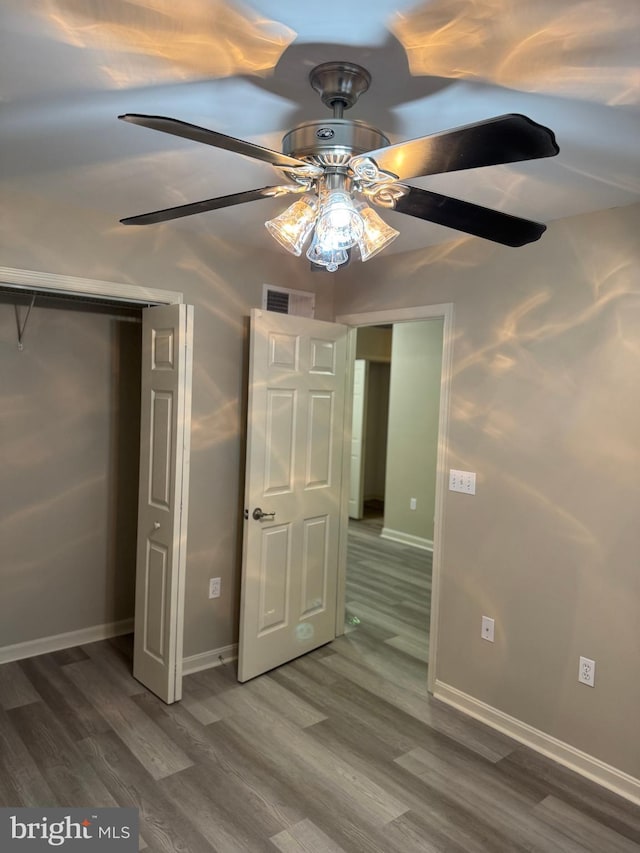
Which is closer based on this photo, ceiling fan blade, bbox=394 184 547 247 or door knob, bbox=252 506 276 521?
ceiling fan blade, bbox=394 184 547 247

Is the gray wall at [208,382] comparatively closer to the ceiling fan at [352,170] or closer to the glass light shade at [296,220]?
the ceiling fan at [352,170]

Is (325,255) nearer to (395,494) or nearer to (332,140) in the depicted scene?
(332,140)

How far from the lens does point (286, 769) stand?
2508 mm

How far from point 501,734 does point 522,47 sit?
282 centimetres

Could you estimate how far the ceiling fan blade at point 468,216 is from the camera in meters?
1.53

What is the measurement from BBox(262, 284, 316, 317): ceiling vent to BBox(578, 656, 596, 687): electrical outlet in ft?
7.79

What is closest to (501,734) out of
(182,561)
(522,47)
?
(182,561)

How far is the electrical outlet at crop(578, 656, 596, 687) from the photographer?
2.56 metres

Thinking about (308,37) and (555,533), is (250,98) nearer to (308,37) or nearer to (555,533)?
(308,37)

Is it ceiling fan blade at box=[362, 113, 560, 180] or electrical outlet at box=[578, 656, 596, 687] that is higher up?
ceiling fan blade at box=[362, 113, 560, 180]

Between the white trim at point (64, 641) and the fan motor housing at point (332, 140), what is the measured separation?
3226mm

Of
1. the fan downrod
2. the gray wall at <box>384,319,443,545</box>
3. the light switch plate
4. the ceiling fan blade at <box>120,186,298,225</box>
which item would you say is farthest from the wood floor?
the gray wall at <box>384,319,443,545</box>

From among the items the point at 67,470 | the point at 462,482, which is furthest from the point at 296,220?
the point at 67,470

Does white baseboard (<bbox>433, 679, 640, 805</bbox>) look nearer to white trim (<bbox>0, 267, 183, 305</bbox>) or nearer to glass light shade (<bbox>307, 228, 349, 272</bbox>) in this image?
glass light shade (<bbox>307, 228, 349, 272</bbox>)
